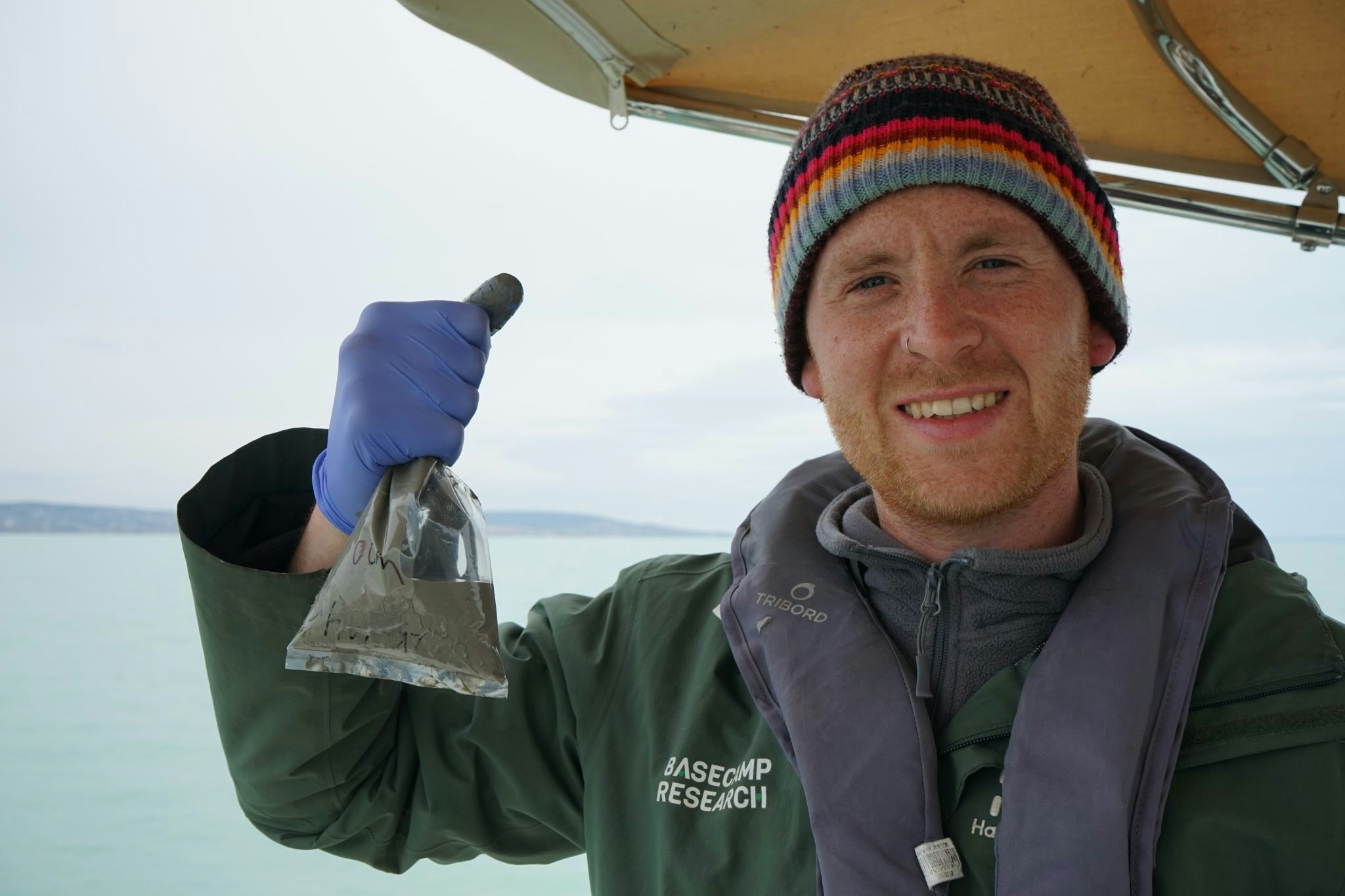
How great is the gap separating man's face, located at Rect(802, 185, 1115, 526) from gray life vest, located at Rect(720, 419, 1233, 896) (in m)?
0.16

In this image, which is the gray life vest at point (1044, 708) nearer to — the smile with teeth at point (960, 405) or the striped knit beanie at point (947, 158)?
the smile with teeth at point (960, 405)

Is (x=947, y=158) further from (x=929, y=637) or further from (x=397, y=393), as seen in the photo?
(x=397, y=393)

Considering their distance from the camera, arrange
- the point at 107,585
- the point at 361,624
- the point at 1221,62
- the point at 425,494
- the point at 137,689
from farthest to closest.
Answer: the point at 107,585 < the point at 137,689 < the point at 1221,62 < the point at 425,494 < the point at 361,624

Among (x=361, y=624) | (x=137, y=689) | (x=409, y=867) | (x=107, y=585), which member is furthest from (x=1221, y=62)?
(x=107, y=585)

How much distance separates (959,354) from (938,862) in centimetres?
63

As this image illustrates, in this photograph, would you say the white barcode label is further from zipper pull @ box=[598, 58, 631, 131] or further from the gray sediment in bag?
zipper pull @ box=[598, 58, 631, 131]

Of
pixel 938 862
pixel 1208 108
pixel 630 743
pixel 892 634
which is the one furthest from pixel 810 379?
pixel 1208 108

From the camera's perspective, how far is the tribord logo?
1338 millimetres

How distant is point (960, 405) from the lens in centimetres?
136

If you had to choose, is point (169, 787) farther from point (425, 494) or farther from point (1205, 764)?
point (1205, 764)

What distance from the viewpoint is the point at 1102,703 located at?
3.64 ft

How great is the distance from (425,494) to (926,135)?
80 cm

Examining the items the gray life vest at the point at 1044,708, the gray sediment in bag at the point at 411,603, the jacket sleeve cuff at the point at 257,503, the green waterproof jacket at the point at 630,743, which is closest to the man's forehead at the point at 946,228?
the gray life vest at the point at 1044,708

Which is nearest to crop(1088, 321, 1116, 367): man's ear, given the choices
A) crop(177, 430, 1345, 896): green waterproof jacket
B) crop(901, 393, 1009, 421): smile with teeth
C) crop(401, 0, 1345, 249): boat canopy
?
crop(901, 393, 1009, 421): smile with teeth
